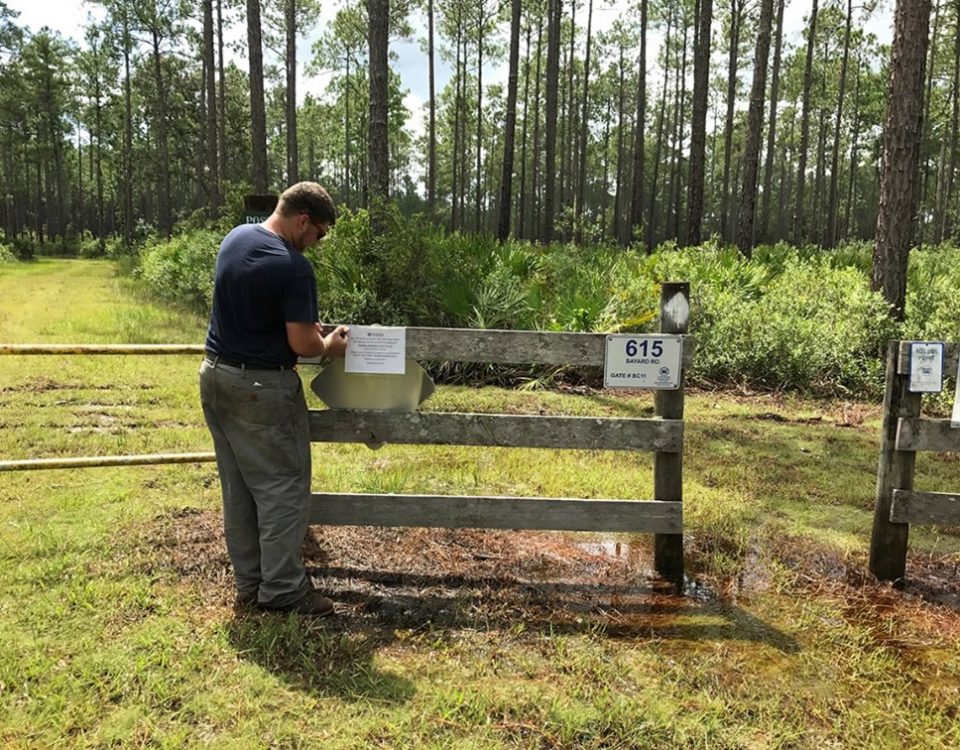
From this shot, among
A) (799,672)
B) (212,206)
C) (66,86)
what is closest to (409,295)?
(799,672)

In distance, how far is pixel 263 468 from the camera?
3453mm

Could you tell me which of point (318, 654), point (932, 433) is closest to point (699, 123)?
point (932, 433)

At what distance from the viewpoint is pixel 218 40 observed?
32.0 m

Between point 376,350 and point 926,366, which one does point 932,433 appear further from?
point 376,350

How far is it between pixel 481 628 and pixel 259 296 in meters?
1.96

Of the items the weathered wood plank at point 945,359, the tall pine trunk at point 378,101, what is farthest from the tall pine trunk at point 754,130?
the weathered wood plank at point 945,359

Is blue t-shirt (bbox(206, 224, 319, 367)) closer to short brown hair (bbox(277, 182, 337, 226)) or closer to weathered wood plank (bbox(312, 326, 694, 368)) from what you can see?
short brown hair (bbox(277, 182, 337, 226))

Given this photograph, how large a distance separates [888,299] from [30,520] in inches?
421

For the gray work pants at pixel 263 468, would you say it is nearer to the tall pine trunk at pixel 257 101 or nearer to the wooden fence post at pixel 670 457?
the wooden fence post at pixel 670 457

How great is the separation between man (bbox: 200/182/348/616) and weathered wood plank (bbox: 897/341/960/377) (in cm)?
304

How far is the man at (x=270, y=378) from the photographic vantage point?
327 cm

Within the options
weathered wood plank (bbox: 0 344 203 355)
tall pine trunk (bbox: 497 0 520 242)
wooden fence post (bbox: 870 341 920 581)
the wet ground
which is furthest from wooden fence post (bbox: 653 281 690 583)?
tall pine trunk (bbox: 497 0 520 242)

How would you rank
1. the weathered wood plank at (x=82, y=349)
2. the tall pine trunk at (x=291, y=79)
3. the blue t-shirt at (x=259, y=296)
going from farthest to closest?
the tall pine trunk at (x=291, y=79), the weathered wood plank at (x=82, y=349), the blue t-shirt at (x=259, y=296)

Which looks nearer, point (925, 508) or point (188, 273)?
point (925, 508)
